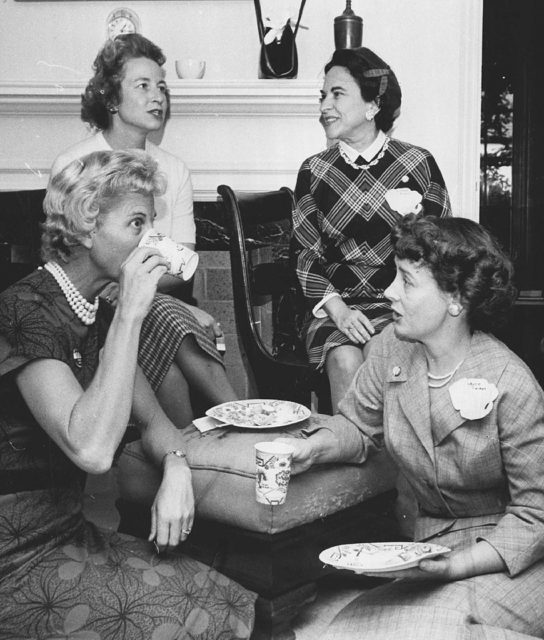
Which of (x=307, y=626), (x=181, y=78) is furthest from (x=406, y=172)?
(x=307, y=626)

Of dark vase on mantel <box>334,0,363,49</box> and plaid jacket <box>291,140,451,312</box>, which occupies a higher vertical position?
dark vase on mantel <box>334,0,363,49</box>

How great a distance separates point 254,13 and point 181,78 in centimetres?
43

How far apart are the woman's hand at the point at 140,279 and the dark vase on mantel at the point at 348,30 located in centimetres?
211

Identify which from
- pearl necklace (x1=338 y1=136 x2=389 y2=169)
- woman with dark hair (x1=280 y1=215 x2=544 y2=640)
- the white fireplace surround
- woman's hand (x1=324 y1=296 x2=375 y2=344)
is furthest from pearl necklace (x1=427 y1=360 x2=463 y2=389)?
the white fireplace surround

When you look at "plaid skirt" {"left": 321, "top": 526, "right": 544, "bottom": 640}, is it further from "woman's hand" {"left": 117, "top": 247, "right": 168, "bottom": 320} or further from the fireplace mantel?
the fireplace mantel

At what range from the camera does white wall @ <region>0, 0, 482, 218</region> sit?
3.98 metres

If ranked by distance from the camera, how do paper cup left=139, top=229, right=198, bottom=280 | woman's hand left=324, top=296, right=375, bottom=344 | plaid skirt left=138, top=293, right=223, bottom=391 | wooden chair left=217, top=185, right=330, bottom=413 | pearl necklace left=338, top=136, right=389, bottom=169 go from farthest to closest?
pearl necklace left=338, top=136, right=389, bottom=169
wooden chair left=217, top=185, right=330, bottom=413
woman's hand left=324, top=296, right=375, bottom=344
plaid skirt left=138, top=293, right=223, bottom=391
paper cup left=139, top=229, right=198, bottom=280

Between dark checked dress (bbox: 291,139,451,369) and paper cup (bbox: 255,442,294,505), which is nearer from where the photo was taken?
paper cup (bbox: 255,442,294,505)

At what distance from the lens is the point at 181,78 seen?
3945 mm

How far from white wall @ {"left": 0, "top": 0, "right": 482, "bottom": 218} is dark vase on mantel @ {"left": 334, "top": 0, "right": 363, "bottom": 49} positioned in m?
0.24

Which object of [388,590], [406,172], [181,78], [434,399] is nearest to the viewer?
[388,590]

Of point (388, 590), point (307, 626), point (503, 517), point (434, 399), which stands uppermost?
point (434, 399)

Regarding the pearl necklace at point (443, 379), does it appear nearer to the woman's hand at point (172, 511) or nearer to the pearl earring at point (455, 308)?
the pearl earring at point (455, 308)

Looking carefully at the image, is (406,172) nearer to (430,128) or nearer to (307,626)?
(430,128)
